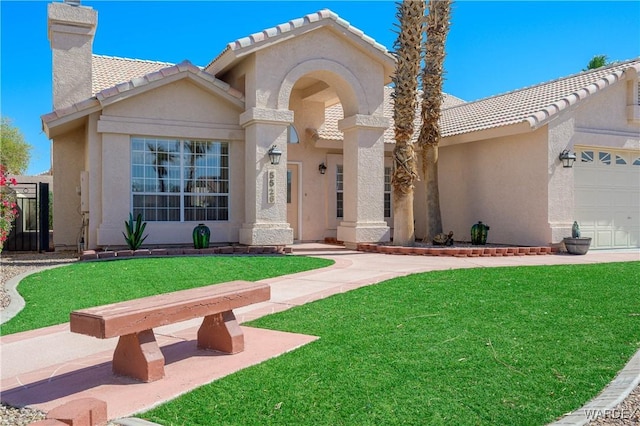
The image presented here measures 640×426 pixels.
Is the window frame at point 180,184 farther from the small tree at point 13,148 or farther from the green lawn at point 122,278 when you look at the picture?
the small tree at point 13,148

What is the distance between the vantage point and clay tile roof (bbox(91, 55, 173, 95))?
17.5 meters

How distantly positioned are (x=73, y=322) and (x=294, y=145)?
13.9 meters

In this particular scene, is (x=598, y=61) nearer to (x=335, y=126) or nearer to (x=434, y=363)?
(x=335, y=126)

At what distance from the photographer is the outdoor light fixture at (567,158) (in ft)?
49.7

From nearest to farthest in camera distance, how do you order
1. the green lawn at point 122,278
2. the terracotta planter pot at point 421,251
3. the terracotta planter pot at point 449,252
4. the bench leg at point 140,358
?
the bench leg at point 140,358 < the green lawn at point 122,278 < the terracotta planter pot at point 449,252 < the terracotta planter pot at point 421,251

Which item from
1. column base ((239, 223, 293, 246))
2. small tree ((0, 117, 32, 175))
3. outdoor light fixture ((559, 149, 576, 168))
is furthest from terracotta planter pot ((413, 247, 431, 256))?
small tree ((0, 117, 32, 175))

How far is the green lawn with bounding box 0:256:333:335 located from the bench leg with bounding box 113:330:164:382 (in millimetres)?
2667

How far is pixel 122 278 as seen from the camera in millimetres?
9961

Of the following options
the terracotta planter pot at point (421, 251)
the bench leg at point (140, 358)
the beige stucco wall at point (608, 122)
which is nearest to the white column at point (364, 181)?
the terracotta planter pot at point (421, 251)

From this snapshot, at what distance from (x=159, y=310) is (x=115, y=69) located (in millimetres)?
15863

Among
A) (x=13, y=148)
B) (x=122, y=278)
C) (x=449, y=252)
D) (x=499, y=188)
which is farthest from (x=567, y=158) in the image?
(x=13, y=148)

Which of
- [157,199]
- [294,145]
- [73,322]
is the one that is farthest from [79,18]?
[73,322]

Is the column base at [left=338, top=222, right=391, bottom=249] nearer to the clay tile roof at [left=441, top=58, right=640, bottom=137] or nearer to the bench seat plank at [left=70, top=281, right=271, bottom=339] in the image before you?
the clay tile roof at [left=441, top=58, right=640, bottom=137]

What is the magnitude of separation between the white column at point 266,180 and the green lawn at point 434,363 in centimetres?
686
